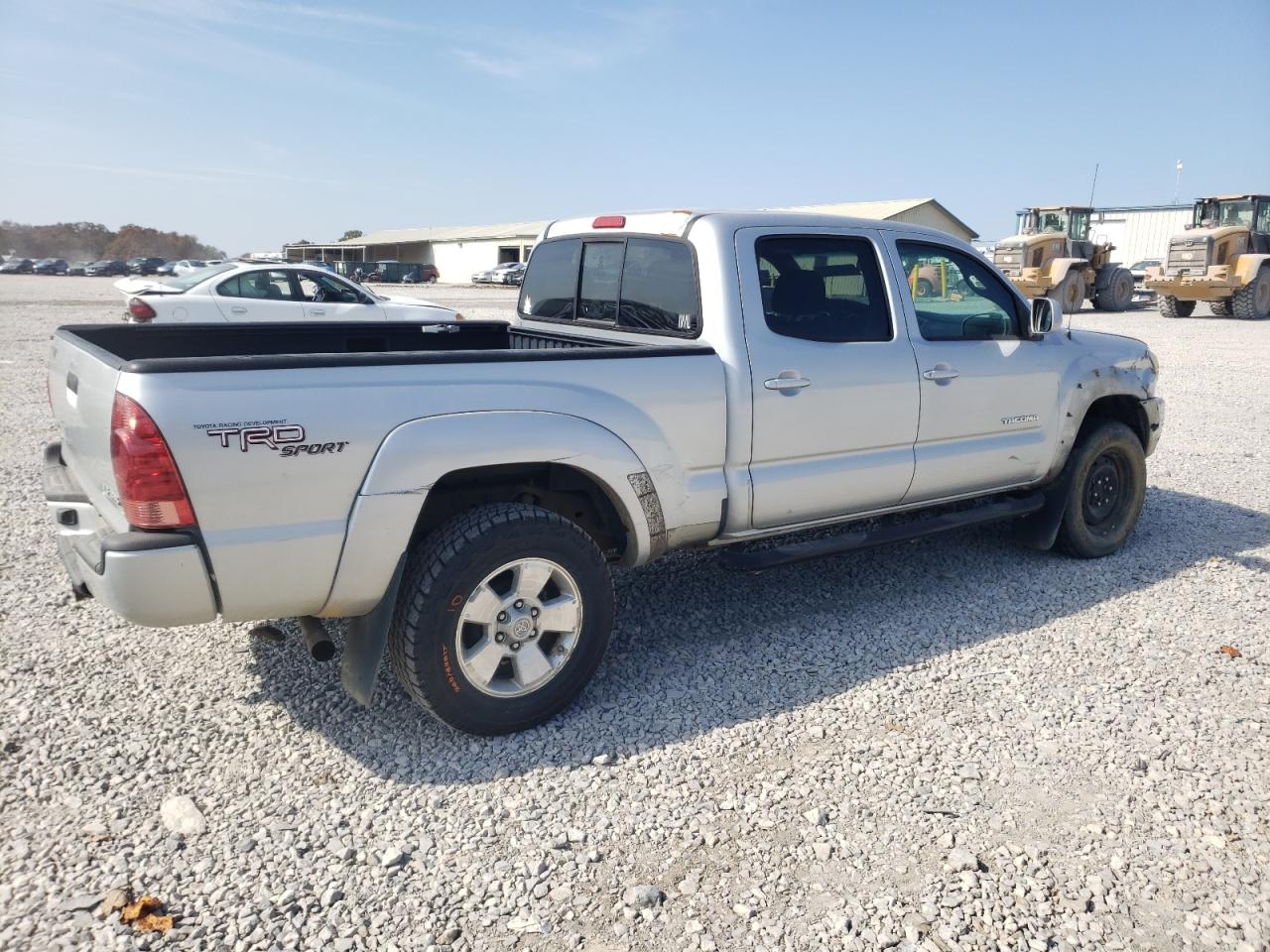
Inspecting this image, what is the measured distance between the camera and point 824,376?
4.21 meters

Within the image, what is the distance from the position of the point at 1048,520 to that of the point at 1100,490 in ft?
1.60

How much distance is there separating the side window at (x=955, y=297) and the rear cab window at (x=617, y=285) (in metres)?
1.28

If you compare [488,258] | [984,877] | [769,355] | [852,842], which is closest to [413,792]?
[852,842]

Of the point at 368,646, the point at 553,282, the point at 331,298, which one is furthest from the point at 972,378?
the point at 331,298

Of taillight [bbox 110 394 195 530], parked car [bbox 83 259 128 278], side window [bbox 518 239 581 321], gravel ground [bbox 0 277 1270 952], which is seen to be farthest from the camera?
parked car [bbox 83 259 128 278]

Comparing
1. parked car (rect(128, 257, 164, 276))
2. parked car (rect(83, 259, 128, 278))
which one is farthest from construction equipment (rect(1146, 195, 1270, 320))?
parked car (rect(83, 259, 128, 278))

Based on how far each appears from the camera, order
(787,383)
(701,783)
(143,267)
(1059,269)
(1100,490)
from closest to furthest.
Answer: (701,783)
(787,383)
(1100,490)
(1059,269)
(143,267)

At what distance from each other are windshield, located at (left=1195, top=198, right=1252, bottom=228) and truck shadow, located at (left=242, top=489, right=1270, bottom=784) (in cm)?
2355

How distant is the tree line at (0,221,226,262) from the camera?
4107 inches

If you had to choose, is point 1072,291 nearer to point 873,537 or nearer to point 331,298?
point 331,298

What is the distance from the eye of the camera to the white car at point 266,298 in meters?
12.7

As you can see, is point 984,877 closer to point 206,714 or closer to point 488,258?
point 206,714

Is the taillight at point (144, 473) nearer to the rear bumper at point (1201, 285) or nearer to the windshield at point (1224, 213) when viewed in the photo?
the rear bumper at point (1201, 285)

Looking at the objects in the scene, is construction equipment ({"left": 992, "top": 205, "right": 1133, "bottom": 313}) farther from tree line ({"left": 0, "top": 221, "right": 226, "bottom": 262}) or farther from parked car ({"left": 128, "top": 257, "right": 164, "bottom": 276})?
tree line ({"left": 0, "top": 221, "right": 226, "bottom": 262})
